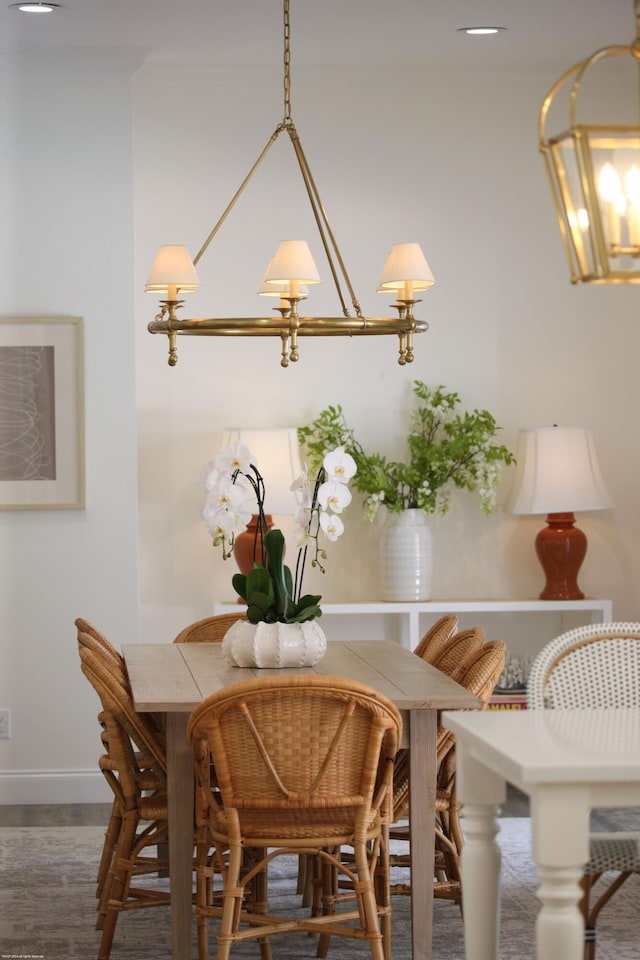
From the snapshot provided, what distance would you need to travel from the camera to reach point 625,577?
5.82 metres

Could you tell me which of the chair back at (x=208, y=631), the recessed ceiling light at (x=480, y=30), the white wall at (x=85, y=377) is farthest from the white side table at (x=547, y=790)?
the recessed ceiling light at (x=480, y=30)

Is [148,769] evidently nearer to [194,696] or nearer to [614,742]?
[194,696]

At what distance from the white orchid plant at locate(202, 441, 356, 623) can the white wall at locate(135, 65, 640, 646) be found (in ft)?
5.75

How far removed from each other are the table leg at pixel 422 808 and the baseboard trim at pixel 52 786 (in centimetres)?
223

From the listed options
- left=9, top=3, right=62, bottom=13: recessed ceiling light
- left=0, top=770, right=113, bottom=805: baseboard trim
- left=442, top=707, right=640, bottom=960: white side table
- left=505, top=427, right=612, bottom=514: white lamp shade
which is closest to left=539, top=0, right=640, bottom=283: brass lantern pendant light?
left=442, top=707, right=640, bottom=960: white side table

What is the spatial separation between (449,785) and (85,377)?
240 centimetres

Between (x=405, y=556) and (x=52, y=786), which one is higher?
(x=405, y=556)

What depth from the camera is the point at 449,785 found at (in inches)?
150

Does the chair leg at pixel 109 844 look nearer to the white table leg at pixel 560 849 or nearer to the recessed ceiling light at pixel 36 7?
the white table leg at pixel 560 849

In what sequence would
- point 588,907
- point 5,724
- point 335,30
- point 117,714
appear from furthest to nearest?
point 5,724 → point 335,30 → point 117,714 → point 588,907

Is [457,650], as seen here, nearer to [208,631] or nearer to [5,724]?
[208,631]

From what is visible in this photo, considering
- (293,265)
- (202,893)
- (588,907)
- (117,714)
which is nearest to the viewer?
(588,907)

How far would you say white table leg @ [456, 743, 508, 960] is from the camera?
Answer: 8.67 feet

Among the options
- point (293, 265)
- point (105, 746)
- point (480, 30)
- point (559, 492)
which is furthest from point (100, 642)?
point (480, 30)
